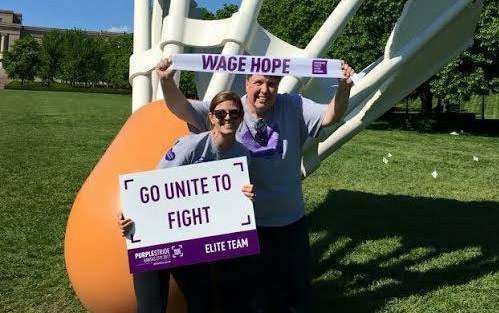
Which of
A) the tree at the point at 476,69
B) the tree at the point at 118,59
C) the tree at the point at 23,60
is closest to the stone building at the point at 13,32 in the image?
the tree at the point at 23,60

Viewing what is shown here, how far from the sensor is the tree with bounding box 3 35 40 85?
6494cm

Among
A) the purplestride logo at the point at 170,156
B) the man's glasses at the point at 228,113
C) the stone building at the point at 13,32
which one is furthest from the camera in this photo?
the stone building at the point at 13,32

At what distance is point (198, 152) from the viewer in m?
2.46

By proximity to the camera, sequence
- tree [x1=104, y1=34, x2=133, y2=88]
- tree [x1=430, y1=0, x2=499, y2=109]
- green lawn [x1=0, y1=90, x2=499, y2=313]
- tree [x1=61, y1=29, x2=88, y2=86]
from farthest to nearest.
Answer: tree [x1=61, y1=29, x2=88, y2=86]
tree [x1=104, y1=34, x2=133, y2=88]
tree [x1=430, y1=0, x2=499, y2=109]
green lawn [x1=0, y1=90, x2=499, y2=313]

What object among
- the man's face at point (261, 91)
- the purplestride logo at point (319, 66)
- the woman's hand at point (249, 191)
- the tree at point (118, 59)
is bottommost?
the woman's hand at point (249, 191)

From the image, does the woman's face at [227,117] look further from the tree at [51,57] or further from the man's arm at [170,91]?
the tree at [51,57]

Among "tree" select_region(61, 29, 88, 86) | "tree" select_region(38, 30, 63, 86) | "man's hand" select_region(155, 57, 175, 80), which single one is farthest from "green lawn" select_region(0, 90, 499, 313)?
"tree" select_region(38, 30, 63, 86)

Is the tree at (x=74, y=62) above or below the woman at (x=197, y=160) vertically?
above

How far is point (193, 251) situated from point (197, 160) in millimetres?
352

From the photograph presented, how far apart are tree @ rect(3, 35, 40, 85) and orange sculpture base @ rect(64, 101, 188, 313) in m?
65.8

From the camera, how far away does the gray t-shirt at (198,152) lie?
8.02 ft

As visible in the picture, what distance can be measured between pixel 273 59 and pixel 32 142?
377 inches

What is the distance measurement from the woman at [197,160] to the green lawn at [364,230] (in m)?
1.24

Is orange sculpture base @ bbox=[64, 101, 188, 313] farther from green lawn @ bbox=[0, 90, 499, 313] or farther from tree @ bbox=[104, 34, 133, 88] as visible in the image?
tree @ bbox=[104, 34, 133, 88]
